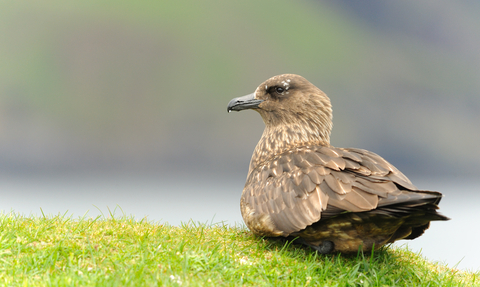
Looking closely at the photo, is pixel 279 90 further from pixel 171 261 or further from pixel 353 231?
pixel 171 261

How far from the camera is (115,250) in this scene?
3936 mm

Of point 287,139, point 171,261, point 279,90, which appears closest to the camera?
point 171,261

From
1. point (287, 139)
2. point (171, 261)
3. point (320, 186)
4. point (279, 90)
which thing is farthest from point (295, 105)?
point (171, 261)

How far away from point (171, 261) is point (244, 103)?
262cm

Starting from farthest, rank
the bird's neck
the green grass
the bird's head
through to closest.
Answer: the bird's head
the bird's neck
the green grass

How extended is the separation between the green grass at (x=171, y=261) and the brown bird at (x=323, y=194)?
0.27 m

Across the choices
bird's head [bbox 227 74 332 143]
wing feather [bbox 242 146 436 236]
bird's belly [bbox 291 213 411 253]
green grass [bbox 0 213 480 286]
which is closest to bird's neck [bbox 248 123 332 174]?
bird's head [bbox 227 74 332 143]

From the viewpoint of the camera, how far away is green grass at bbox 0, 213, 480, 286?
3.39 m

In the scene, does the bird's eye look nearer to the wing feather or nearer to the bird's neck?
the bird's neck

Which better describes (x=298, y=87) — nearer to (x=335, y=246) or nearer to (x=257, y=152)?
(x=257, y=152)

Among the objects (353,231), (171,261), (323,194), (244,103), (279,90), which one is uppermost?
(279,90)

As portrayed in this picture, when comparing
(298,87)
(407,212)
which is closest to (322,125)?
(298,87)

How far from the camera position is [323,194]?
3.78 m

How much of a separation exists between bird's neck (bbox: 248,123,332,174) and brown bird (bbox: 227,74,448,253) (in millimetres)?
13
